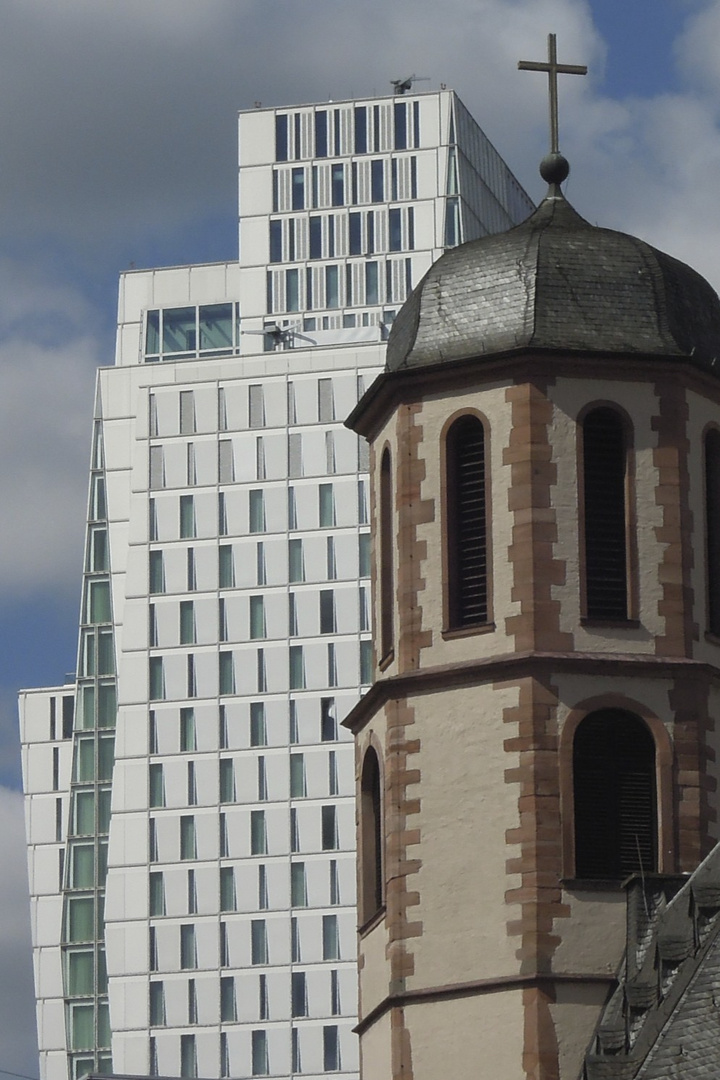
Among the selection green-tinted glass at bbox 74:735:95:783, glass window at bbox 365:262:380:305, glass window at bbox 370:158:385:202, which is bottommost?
green-tinted glass at bbox 74:735:95:783

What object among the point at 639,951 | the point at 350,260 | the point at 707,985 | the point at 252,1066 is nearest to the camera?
the point at 707,985

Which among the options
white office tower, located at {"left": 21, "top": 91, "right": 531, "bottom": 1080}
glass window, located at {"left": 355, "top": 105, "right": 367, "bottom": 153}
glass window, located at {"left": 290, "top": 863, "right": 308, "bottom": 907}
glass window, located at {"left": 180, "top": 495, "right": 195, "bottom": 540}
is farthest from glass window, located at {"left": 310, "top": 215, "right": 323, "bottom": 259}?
glass window, located at {"left": 290, "top": 863, "right": 308, "bottom": 907}

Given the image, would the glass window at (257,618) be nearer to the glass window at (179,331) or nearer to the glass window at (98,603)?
the glass window at (98,603)

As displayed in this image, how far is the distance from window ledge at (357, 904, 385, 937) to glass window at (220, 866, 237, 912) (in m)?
100

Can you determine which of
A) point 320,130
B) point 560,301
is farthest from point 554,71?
Answer: point 320,130

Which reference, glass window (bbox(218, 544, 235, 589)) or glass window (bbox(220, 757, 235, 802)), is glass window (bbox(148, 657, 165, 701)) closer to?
glass window (bbox(218, 544, 235, 589))

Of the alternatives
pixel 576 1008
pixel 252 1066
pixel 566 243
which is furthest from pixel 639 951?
pixel 252 1066

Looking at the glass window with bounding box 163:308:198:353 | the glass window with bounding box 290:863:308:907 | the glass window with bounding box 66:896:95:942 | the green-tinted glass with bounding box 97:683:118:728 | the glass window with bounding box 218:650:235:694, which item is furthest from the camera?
the glass window with bounding box 163:308:198:353

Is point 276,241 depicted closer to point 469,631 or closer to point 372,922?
point 372,922

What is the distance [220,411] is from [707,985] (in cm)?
11259

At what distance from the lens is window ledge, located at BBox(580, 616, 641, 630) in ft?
122

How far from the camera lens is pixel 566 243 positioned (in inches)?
1528

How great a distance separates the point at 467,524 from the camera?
38.2 meters

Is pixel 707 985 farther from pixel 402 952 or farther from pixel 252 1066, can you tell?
pixel 252 1066
